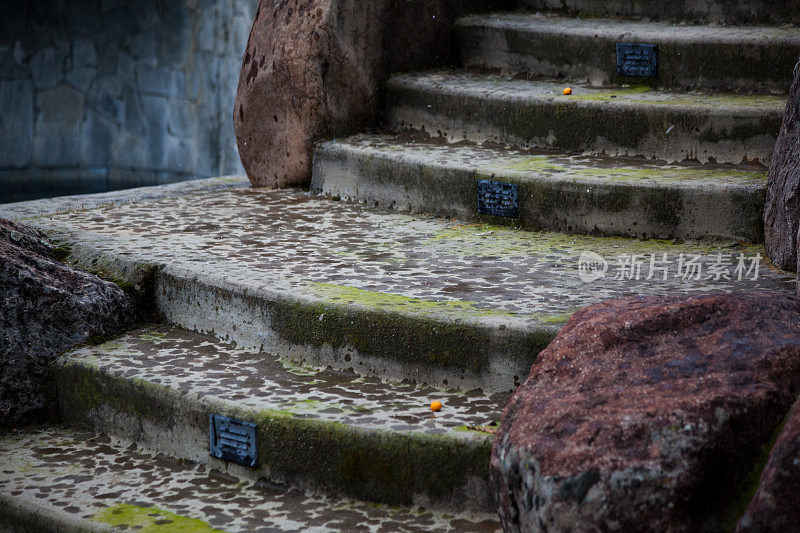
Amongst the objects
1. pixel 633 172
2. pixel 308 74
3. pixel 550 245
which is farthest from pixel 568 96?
pixel 308 74

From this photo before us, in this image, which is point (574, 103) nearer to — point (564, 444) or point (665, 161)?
point (665, 161)

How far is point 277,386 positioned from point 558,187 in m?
1.34

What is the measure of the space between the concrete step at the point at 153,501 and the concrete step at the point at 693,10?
3.03 metres

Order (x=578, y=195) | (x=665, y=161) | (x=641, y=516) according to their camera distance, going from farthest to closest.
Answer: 1. (x=665, y=161)
2. (x=578, y=195)
3. (x=641, y=516)

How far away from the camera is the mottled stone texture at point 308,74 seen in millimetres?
4207

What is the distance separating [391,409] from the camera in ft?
7.78

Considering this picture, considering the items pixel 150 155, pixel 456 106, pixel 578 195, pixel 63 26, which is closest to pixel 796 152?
pixel 578 195

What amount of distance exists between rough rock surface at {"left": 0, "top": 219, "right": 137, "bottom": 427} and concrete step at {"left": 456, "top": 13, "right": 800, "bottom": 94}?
2.36 m

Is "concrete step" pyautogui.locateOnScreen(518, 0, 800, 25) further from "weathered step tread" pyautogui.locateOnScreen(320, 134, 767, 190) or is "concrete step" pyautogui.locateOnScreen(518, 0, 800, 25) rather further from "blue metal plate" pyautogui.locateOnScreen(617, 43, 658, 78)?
"weathered step tread" pyautogui.locateOnScreen(320, 134, 767, 190)

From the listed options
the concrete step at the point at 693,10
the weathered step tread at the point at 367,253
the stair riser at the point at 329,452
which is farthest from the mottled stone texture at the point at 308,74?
the stair riser at the point at 329,452

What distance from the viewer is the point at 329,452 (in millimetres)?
→ 2281

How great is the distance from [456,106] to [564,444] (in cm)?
260

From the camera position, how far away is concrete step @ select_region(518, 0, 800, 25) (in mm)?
4184

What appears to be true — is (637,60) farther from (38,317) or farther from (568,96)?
(38,317)
